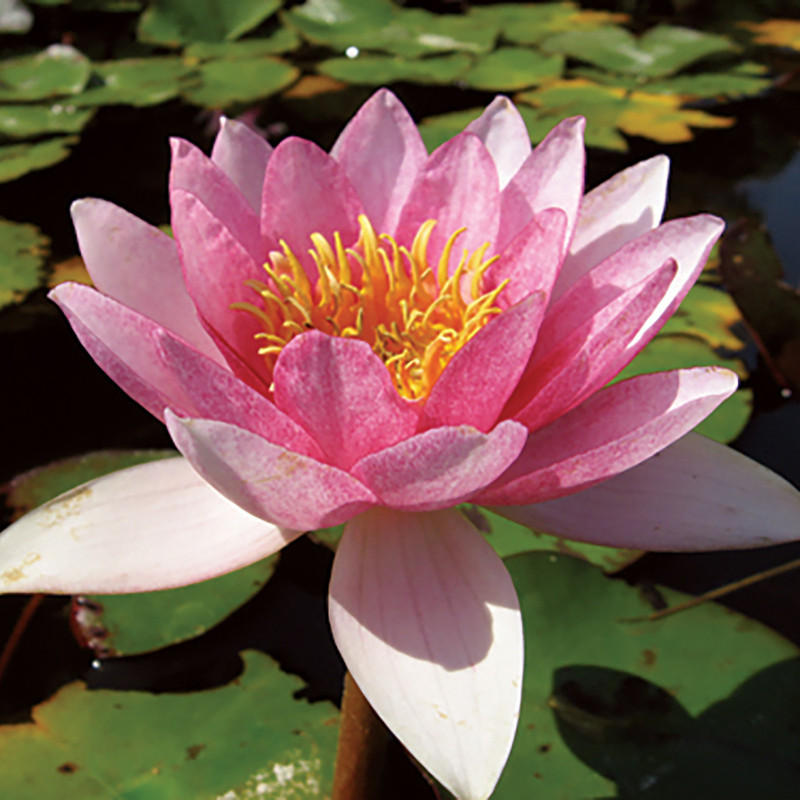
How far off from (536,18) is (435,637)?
3.36 metres

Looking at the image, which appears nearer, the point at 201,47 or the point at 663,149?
the point at 663,149

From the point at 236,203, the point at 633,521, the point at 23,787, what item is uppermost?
the point at 236,203

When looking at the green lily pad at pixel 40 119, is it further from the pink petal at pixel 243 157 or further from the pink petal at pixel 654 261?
the pink petal at pixel 654 261

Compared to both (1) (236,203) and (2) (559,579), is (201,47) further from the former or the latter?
(2) (559,579)

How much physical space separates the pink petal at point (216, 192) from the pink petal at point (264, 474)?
0.34 meters

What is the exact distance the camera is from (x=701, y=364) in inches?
65.5

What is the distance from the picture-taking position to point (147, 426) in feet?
5.37

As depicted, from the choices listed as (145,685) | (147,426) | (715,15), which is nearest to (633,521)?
(145,685)

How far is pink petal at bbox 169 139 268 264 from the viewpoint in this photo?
3.02ft

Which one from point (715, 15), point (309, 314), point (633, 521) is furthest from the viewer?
point (715, 15)

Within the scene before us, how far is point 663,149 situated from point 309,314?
6.63ft

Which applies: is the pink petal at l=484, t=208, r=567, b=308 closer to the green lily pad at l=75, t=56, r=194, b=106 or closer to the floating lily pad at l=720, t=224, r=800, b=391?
the floating lily pad at l=720, t=224, r=800, b=391

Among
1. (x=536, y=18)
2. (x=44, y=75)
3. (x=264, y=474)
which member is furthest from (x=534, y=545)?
(x=536, y=18)

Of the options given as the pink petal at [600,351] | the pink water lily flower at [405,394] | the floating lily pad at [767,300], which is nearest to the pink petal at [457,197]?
the pink water lily flower at [405,394]
